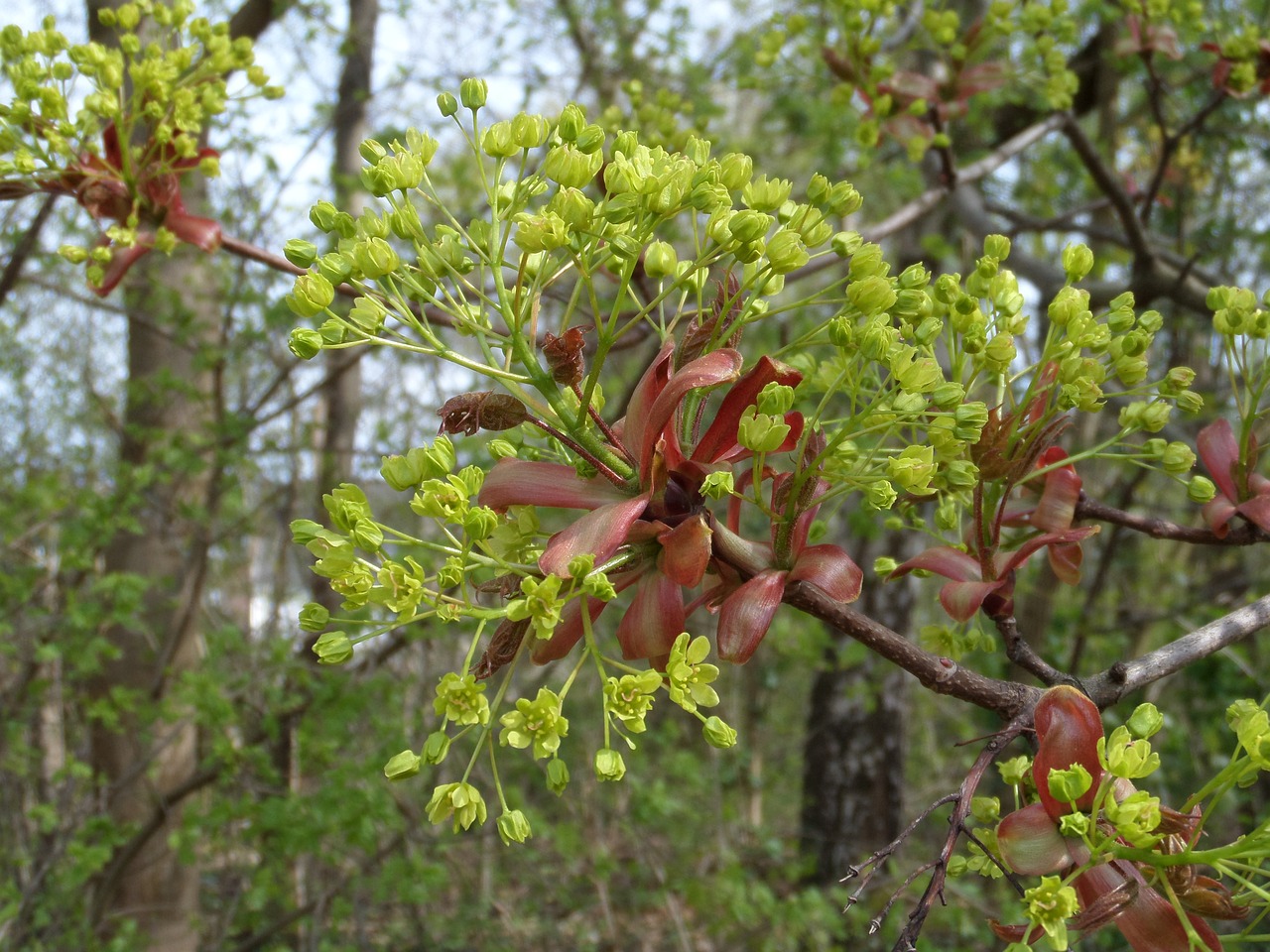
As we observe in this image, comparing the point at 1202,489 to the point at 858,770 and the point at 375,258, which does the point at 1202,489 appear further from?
the point at 858,770

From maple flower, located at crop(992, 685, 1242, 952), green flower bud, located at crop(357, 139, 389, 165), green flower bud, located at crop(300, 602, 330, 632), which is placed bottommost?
maple flower, located at crop(992, 685, 1242, 952)

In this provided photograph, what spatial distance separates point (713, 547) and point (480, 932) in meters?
3.80

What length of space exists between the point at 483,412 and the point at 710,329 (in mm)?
275

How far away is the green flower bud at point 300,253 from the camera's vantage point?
104 centimetres

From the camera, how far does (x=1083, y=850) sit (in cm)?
93

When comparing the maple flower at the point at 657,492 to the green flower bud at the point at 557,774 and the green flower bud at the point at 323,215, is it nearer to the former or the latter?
the green flower bud at the point at 557,774

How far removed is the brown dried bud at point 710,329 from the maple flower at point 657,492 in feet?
0.08

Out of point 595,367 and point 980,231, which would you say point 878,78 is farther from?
point 595,367

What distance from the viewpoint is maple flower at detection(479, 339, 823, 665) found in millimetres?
973

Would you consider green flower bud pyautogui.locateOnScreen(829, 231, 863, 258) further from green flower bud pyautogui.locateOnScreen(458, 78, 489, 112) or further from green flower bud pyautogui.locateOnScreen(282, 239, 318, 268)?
green flower bud pyautogui.locateOnScreen(282, 239, 318, 268)

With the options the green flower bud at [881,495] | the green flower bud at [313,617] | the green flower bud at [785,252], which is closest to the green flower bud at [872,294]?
the green flower bud at [785,252]

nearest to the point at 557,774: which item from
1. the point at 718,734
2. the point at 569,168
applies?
the point at 718,734

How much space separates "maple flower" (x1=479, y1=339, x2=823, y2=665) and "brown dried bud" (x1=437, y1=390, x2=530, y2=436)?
0.16 ft

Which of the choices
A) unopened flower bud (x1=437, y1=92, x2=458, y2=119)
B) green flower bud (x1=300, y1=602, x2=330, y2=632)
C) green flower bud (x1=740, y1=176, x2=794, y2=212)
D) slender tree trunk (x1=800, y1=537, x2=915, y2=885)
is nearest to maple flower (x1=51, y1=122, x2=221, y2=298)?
unopened flower bud (x1=437, y1=92, x2=458, y2=119)
